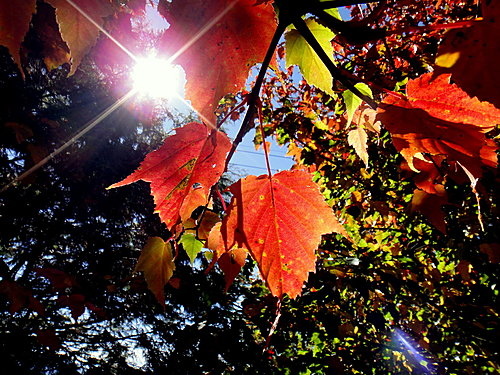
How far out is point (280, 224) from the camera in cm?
75

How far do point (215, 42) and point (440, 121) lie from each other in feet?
1.48

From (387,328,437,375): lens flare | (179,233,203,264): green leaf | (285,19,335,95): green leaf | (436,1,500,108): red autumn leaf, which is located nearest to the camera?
(436,1,500,108): red autumn leaf

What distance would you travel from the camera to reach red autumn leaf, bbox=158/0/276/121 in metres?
0.49

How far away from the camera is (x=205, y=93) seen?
1.80 ft

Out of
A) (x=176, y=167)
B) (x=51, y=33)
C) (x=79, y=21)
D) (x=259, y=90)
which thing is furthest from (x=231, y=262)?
(x=51, y=33)

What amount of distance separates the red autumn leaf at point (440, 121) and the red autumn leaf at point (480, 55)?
0.13m

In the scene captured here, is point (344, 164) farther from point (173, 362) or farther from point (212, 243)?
point (173, 362)

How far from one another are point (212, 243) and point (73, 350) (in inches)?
240

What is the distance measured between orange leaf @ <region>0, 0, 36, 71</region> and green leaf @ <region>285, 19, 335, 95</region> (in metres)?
0.47

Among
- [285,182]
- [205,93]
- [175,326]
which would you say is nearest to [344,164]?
[285,182]

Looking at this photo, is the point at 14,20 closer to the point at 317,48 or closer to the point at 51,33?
the point at 317,48

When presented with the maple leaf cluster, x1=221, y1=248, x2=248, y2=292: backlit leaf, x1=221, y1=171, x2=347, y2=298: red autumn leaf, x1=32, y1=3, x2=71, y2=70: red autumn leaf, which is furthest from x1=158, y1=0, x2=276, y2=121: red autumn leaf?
x1=32, y1=3, x2=71, y2=70: red autumn leaf

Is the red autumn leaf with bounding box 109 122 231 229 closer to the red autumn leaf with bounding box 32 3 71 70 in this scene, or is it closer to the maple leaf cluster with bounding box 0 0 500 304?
the maple leaf cluster with bounding box 0 0 500 304

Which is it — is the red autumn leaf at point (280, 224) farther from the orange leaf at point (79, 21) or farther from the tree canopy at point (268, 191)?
the orange leaf at point (79, 21)
